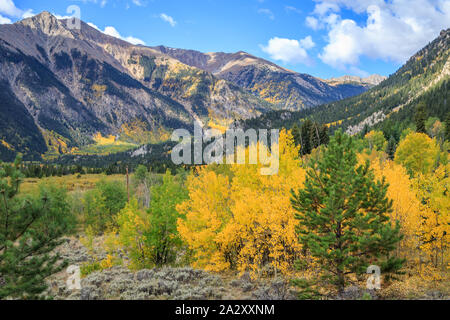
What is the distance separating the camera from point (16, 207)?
45.5ft

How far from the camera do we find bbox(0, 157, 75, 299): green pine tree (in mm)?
13438

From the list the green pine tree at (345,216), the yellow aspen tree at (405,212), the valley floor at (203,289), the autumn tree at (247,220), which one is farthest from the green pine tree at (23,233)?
the yellow aspen tree at (405,212)

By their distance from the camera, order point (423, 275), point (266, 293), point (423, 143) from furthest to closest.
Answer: point (423, 143)
point (423, 275)
point (266, 293)

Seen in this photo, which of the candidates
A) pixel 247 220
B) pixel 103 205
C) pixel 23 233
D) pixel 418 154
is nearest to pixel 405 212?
pixel 247 220

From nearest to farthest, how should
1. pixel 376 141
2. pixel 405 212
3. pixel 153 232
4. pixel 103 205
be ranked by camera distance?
pixel 405 212
pixel 153 232
pixel 103 205
pixel 376 141

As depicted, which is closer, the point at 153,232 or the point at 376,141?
the point at 153,232

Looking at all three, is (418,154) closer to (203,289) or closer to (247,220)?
(247,220)

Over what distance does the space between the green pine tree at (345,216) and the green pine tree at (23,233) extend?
15543 mm

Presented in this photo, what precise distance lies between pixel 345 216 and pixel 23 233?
1916cm

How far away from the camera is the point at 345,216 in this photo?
18.2 m
